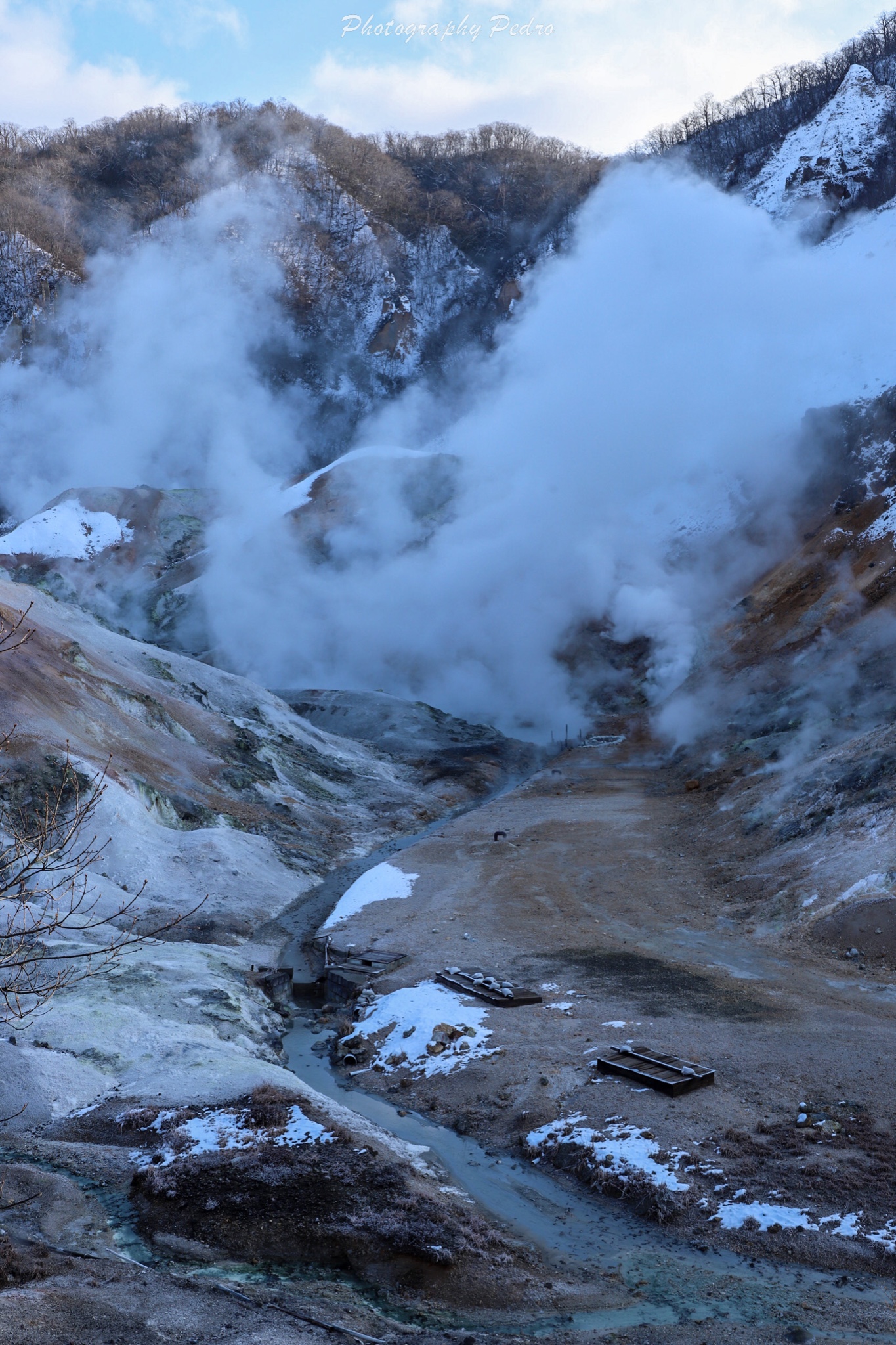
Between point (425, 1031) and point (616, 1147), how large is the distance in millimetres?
7261

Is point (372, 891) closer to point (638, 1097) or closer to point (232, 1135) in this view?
point (638, 1097)

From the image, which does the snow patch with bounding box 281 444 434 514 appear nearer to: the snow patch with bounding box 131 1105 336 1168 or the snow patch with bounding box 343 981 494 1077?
the snow patch with bounding box 343 981 494 1077

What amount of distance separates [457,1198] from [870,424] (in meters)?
67.7

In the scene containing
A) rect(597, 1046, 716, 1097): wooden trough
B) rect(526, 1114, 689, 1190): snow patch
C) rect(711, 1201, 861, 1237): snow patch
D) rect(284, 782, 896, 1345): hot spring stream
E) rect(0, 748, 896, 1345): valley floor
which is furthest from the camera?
rect(597, 1046, 716, 1097): wooden trough

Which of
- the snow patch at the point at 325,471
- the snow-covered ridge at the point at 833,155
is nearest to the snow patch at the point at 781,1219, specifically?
the snow patch at the point at 325,471

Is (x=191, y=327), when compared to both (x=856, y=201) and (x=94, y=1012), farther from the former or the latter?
(x=94, y=1012)

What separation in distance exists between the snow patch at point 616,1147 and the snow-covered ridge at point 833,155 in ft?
327

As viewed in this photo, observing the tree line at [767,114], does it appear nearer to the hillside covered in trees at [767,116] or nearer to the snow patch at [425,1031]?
the hillside covered in trees at [767,116]

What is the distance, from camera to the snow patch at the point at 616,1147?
622 inches

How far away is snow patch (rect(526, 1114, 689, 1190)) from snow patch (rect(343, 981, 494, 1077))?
368 centimetres

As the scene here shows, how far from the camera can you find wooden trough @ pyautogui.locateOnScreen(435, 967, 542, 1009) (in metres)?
23.9

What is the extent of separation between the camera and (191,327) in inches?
4599

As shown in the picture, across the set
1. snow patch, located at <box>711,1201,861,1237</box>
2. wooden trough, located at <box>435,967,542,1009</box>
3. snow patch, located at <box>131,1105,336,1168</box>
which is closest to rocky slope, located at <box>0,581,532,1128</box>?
snow patch, located at <box>131,1105,336,1168</box>

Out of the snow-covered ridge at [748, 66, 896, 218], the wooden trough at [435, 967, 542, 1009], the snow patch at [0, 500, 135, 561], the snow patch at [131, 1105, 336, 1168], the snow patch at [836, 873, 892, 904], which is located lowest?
the snow patch at [836, 873, 892, 904]
